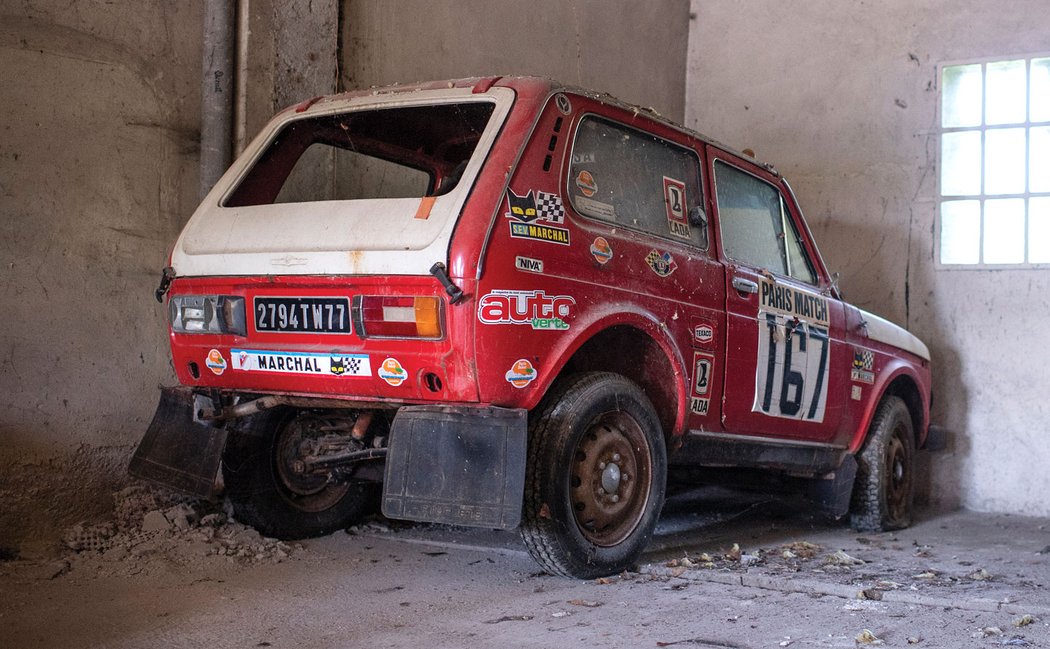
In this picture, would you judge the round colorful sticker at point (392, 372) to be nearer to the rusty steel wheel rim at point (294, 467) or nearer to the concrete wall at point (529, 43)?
the rusty steel wheel rim at point (294, 467)

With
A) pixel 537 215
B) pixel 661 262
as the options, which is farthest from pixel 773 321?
pixel 537 215

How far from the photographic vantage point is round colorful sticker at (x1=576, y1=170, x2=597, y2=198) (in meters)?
3.86

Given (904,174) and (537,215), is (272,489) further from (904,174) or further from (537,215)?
(904,174)

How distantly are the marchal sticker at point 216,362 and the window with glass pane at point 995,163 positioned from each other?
17.2 feet

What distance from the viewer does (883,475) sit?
5.77 meters

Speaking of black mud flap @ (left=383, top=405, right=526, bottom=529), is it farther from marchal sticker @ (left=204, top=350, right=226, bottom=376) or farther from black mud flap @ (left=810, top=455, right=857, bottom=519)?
black mud flap @ (left=810, top=455, right=857, bottom=519)

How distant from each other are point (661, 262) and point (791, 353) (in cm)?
114

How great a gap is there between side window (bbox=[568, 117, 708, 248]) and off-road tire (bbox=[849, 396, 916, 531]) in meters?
2.03

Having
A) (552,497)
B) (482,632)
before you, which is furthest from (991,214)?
(482,632)

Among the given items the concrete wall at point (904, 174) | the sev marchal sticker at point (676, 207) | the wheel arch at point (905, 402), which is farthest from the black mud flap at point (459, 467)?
the concrete wall at point (904, 174)

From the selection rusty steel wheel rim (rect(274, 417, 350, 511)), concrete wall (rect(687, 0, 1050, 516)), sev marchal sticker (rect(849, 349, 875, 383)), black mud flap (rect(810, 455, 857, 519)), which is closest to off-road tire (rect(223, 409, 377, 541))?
rusty steel wheel rim (rect(274, 417, 350, 511))

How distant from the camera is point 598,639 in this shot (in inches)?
123

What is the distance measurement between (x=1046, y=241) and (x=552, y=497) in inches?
190

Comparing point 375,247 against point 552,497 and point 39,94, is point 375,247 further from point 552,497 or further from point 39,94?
point 39,94
